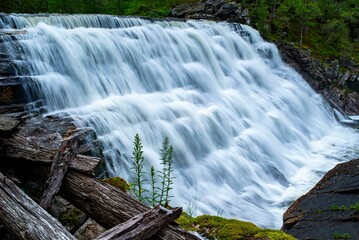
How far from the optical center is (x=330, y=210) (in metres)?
8.92

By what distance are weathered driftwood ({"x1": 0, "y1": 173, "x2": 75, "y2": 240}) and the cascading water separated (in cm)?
541

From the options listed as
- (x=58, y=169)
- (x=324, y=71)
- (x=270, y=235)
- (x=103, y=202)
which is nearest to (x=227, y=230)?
(x=270, y=235)

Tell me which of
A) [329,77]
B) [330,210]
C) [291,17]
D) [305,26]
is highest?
[291,17]

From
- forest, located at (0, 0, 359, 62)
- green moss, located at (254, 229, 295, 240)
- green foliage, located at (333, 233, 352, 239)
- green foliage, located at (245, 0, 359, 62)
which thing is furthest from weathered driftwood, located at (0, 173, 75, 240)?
green foliage, located at (245, 0, 359, 62)

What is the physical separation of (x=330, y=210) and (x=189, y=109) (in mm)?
6615

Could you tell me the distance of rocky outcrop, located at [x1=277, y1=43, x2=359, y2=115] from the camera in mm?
26172

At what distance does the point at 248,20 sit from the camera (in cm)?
3059

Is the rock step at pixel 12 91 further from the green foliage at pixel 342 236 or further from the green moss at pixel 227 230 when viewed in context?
the green foliage at pixel 342 236

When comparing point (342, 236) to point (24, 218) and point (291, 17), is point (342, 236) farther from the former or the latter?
point (291, 17)

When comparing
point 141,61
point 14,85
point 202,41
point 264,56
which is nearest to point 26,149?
point 14,85

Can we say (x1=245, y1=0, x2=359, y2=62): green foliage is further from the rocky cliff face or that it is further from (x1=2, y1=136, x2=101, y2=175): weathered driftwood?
(x1=2, y1=136, x2=101, y2=175): weathered driftwood

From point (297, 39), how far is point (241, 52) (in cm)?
1114

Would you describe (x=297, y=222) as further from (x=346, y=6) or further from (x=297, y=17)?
(x=346, y=6)

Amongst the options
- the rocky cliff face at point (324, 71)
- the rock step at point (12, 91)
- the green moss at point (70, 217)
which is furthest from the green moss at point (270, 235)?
the rocky cliff face at point (324, 71)
